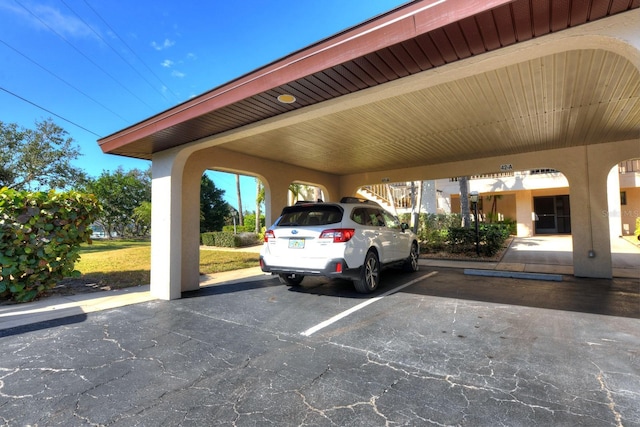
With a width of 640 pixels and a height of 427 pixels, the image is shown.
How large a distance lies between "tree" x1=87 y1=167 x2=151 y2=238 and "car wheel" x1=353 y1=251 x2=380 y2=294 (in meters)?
29.3

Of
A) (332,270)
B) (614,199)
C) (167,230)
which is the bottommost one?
(332,270)

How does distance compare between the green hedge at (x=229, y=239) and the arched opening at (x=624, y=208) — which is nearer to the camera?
the arched opening at (x=624, y=208)

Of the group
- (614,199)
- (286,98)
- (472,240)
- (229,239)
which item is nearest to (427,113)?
(286,98)

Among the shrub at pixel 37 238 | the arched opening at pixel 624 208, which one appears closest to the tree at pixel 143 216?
the shrub at pixel 37 238

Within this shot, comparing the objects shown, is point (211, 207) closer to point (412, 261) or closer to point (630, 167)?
point (412, 261)

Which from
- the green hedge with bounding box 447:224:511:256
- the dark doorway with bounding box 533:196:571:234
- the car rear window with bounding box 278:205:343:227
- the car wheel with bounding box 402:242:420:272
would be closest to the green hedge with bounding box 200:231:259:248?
the green hedge with bounding box 447:224:511:256

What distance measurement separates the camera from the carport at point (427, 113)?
2.65m

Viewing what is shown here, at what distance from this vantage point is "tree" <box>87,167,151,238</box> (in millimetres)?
29378

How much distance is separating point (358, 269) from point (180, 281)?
11.3ft

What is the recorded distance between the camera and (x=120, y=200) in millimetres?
30219

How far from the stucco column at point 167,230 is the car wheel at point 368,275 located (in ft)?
11.2

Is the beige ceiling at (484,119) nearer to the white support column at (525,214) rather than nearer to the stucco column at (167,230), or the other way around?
the stucco column at (167,230)

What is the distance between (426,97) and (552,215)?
69.4 feet

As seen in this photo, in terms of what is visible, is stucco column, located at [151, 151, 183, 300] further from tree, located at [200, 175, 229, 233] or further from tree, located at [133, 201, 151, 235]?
tree, located at [133, 201, 151, 235]
